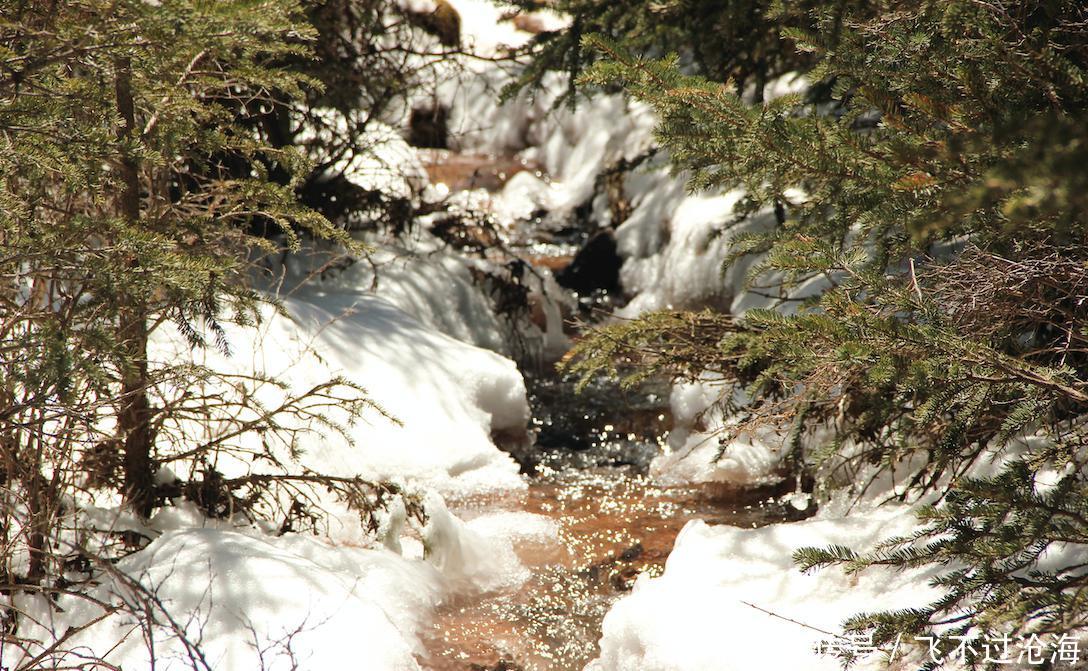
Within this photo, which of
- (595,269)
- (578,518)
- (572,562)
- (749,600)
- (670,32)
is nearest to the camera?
(749,600)

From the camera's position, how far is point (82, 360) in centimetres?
214

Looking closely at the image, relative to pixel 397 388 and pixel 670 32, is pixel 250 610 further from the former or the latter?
pixel 670 32

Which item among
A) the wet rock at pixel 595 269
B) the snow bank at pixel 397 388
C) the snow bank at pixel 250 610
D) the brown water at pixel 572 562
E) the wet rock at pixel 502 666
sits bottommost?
the wet rock at pixel 502 666

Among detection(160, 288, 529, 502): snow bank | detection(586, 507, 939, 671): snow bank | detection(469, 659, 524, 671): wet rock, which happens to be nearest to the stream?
detection(469, 659, 524, 671): wet rock

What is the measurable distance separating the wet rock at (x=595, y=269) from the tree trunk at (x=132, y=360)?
6.00 meters

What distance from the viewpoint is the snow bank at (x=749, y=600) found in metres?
2.61

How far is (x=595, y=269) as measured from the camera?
30.2 feet

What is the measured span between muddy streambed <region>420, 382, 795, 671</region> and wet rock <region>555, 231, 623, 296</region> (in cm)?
241

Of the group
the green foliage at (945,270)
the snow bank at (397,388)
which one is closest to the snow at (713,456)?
the snow bank at (397,388)

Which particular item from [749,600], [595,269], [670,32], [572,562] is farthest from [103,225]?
[595,269]

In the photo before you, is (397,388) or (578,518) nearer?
(578,518)

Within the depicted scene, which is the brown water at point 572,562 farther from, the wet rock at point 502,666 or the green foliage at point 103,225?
the green foliage at point 103,225

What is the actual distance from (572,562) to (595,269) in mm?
5220

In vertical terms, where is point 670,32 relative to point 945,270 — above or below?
above
